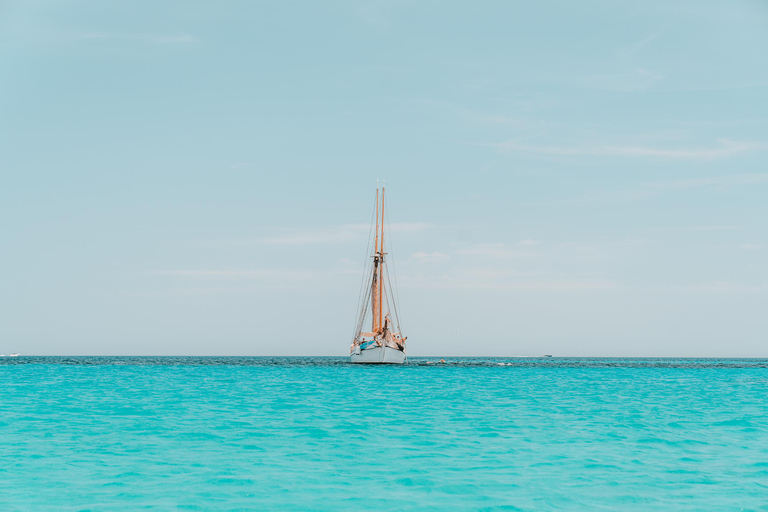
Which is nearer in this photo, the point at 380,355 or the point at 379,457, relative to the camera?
the point at 379,457

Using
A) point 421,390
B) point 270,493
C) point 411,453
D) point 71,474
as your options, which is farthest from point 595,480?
point 421,390

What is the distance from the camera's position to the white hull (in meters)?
109

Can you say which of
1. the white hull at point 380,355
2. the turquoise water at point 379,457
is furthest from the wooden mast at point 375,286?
the turquoise water at point 379,457

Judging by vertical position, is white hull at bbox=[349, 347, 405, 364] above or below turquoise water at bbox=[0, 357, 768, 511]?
above

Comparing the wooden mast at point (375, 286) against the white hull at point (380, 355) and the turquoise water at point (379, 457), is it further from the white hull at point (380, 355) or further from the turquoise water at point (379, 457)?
the turquoise water at point (379, 457)

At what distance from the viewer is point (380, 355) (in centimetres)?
10950

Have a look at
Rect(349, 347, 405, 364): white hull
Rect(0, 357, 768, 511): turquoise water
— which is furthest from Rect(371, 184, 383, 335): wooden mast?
Rect(0, 357, 768, 511): turquoise water

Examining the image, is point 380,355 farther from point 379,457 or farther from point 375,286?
point 379,457

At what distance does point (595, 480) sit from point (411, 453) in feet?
19.2

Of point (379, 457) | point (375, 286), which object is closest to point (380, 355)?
point (375, 286)

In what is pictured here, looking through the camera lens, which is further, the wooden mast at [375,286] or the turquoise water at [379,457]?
the wooden mast at [375,286]

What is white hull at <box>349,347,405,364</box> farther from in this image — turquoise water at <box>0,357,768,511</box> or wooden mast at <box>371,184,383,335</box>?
Result: turquoise water at <box>0,357,768,511</box>

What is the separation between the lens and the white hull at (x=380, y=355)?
109188 millimetres

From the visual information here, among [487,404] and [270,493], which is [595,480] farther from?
[487,404]
